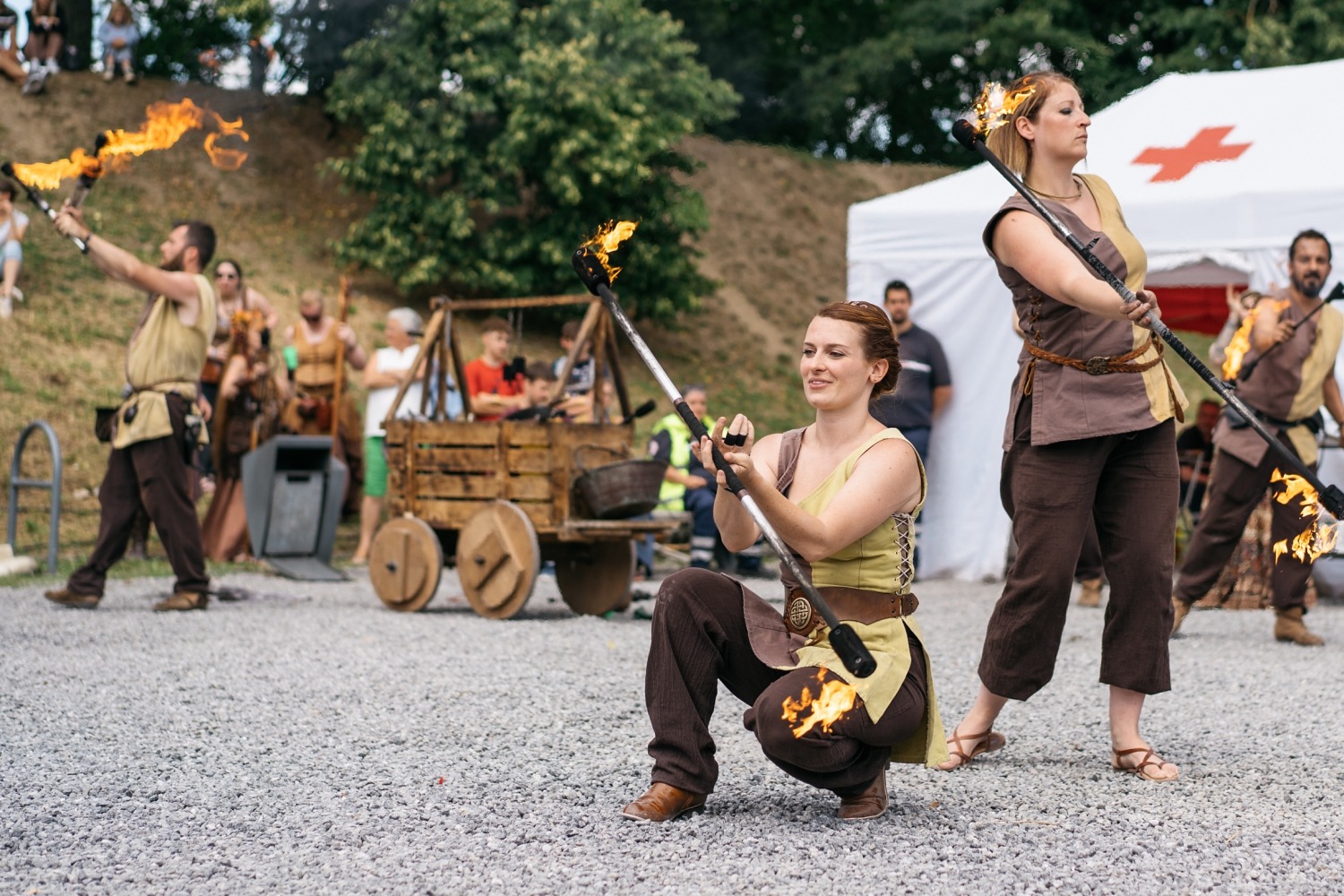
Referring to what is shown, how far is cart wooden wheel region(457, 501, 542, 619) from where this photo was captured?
7.54 m

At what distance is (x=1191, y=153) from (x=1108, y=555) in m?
6.33

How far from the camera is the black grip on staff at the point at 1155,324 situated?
12.1 ft

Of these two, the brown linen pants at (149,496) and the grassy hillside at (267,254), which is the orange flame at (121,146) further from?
the grassy hillside at (267,254)

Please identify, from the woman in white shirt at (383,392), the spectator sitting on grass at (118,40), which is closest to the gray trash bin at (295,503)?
the woman in white shirt at (383,392)

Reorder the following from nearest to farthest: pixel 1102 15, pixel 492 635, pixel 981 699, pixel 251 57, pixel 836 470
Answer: pixel 836 470, pixel 981 699, pixel 492 635, pixel 251 57, pixel 1102 15

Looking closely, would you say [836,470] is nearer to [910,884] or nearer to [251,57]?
[910,884]

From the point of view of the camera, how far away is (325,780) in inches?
152

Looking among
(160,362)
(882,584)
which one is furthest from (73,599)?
(882,584)

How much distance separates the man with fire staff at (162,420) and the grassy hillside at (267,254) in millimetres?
4298

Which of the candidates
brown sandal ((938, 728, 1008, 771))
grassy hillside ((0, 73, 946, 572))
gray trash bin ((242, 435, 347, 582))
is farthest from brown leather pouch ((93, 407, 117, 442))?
brown sandal ((938, 728, 1008, 771))

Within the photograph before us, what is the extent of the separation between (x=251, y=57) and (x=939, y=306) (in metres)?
14.8

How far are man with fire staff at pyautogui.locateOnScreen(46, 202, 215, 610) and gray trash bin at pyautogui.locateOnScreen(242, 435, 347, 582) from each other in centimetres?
170

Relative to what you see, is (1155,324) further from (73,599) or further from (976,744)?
(73,599)

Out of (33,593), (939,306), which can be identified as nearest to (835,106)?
(939,306)
